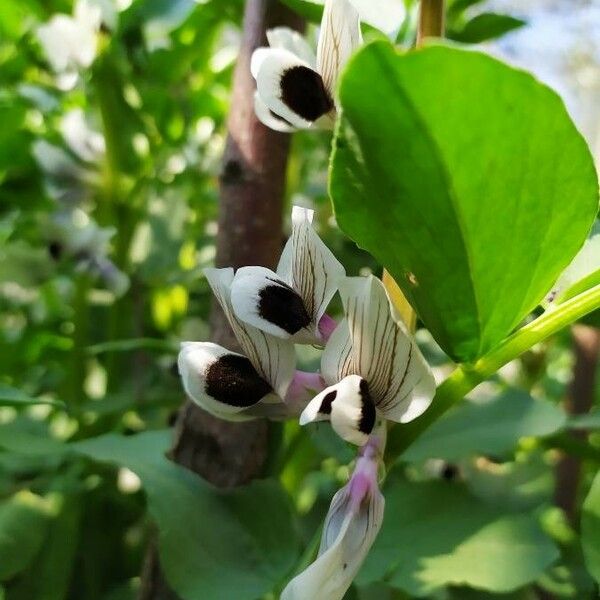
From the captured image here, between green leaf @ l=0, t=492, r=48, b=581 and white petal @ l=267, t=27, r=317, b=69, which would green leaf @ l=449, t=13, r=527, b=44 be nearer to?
white petal @ l=267, t=27, r=317, b=69

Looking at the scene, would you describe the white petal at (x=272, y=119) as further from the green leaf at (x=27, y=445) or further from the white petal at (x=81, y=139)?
the white petal at (x=81, y=139)

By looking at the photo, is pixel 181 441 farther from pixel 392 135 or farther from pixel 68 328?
pixel 68 328

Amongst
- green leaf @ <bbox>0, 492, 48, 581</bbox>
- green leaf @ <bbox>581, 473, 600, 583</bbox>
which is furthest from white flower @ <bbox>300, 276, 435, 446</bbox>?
green leaf @ <bbox>0, 492, 48, 581</bbox>

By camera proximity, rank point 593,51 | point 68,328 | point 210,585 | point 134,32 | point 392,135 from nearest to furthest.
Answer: point 392,135, point 210,585, point 134,32, point 68,328, point 593,51

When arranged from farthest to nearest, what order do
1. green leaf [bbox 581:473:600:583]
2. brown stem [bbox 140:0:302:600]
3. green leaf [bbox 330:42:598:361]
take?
brown stem [bbox 140:0:302:600] < green leaf [bbox 581:473:600:583] < green leaf [bbox 330:42:598:361]

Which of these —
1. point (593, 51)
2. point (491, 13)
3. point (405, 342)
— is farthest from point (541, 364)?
point (593, 51)

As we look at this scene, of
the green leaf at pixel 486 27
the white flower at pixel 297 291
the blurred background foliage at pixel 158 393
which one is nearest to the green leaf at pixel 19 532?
the blurred background foliage at pixel 158 393
